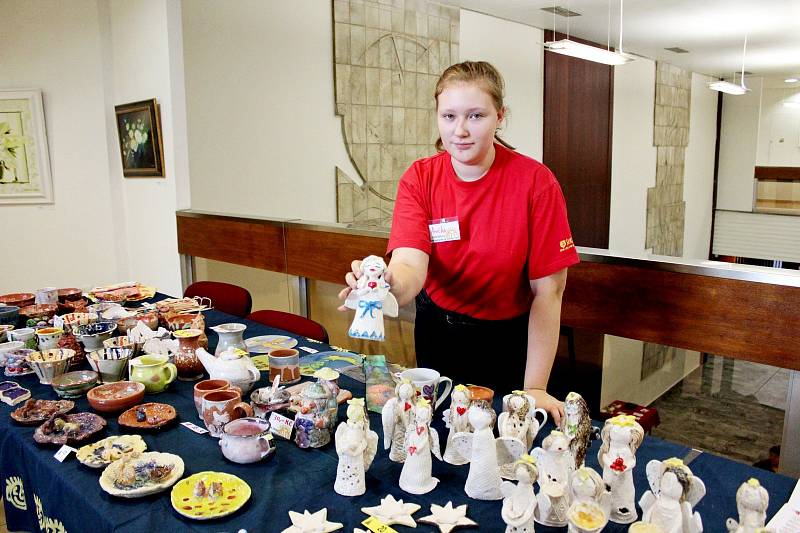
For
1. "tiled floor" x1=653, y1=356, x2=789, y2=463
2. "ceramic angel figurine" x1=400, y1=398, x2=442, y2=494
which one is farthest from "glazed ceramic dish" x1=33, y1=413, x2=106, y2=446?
"tiled floor" x1=653, y1=356, x2=789, y2=463

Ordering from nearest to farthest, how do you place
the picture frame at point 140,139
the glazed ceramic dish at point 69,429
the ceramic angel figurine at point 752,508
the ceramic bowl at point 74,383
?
the ceramic angel figurine at point 752,508
the glazed ceramic dish at point 69,429
the ceramic bowl at point 74,383
the picture frame at point 140,139

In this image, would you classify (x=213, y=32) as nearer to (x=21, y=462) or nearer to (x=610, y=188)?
(x=21, y=462)

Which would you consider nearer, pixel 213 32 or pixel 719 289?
pixel 719 289

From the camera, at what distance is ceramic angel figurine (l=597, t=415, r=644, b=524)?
0.92 m

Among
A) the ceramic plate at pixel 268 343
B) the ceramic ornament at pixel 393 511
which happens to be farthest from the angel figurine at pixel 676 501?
the ceramic plate at pixel 268 343

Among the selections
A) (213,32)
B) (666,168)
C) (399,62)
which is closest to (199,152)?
(213,32)

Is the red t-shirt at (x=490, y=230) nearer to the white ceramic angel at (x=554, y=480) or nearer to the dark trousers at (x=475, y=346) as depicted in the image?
the dark trousers at (x=475, y=346)

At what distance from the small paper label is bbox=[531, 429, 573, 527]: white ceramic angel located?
0.53 meters

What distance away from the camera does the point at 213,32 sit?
3934mm

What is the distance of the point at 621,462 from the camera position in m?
0.92

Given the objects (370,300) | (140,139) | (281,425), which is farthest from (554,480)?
(140,139)

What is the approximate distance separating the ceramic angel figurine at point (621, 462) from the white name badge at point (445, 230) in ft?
2.30

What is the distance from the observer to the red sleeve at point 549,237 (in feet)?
4.86

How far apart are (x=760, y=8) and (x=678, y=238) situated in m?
4.77
